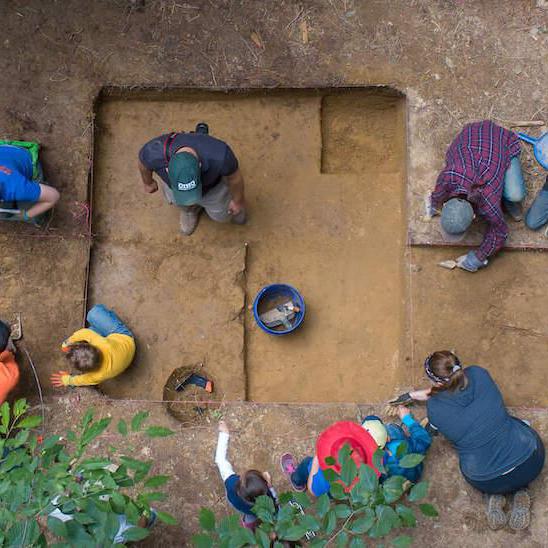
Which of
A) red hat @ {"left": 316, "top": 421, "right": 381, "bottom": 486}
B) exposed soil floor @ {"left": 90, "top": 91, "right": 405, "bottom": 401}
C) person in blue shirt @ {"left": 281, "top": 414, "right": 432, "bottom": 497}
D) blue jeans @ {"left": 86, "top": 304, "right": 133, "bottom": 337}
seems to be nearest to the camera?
red hat @ {"left": 316, "top": 421, "right": 381, "bottom": 486}

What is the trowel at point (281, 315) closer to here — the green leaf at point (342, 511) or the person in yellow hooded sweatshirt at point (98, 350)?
the person in yellow hooded sweatshirt at point (98, 350)

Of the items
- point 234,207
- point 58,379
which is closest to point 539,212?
point 234,207

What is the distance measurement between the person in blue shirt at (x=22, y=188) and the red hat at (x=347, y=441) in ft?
9.17

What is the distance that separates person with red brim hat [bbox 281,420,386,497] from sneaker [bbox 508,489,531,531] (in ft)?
3.67

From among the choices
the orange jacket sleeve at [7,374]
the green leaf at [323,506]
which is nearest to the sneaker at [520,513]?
the green leaf at [323,506]

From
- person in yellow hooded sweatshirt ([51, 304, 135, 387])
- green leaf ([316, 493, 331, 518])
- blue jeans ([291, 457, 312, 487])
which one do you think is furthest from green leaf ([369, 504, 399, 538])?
person in yellow hooded sweatshirt ([51, 304, 135, 387])

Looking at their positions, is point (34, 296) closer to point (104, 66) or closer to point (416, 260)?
point (104, 66)

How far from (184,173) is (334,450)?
6.78 ft

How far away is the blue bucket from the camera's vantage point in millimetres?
4410

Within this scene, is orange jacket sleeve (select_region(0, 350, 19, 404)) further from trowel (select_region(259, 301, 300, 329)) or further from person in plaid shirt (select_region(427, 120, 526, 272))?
person in plaid shirt (select_region(427, 120, 526, 272))

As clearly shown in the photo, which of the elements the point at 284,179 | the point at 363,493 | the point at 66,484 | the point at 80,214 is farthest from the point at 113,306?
the point at 363,493

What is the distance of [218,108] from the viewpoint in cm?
484

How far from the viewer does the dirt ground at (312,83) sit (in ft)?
14.4

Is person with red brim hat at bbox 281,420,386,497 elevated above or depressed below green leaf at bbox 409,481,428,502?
below
